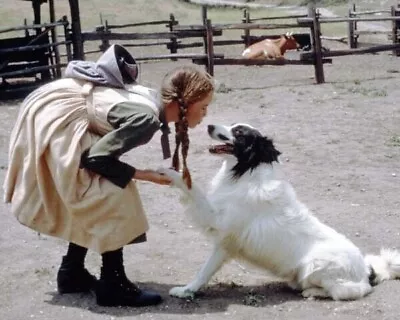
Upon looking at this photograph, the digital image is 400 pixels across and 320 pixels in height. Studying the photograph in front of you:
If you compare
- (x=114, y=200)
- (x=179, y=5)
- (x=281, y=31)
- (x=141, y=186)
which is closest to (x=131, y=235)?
(x=114, y=200)

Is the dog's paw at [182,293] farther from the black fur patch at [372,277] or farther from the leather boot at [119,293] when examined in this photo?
the black fur patch at [372,277]

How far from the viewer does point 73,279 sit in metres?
4.97

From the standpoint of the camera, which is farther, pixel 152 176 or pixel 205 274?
pixel 205 274

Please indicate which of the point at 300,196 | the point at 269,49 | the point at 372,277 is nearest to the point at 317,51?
the point at 269,49

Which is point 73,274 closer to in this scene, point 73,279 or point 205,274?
point 73,279

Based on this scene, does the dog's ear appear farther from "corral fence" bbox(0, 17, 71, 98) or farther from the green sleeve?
"corral fence" bbox(0, 17, 71, 98)

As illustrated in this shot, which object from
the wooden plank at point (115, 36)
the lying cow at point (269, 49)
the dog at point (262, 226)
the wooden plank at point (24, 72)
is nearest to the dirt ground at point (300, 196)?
the dog at point (262, 226)

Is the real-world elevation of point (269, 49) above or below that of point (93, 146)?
below

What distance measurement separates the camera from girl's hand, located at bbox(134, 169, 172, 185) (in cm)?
451

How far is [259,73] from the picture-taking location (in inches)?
691

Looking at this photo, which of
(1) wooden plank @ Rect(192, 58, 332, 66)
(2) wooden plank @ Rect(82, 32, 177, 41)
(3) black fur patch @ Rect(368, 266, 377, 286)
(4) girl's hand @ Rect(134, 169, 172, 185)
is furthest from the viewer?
(2) wooden plank @ Rect(82, 32, 177, 41)

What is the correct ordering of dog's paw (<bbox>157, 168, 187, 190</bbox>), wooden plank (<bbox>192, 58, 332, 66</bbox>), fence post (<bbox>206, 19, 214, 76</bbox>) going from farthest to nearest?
wooden plank (<bbox>192, 58, 332, 66</bbox>) → fence post (<bbox>206, 19, 214, 76</bbox>) → dog's paw (<bbox>157, 168, 187, 190</bbox>)

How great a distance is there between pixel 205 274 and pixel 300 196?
8.89 ft

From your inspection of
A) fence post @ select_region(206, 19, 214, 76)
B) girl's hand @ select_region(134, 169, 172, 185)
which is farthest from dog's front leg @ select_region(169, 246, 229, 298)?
fence post @ select_region(206, 19, 214, 76)
